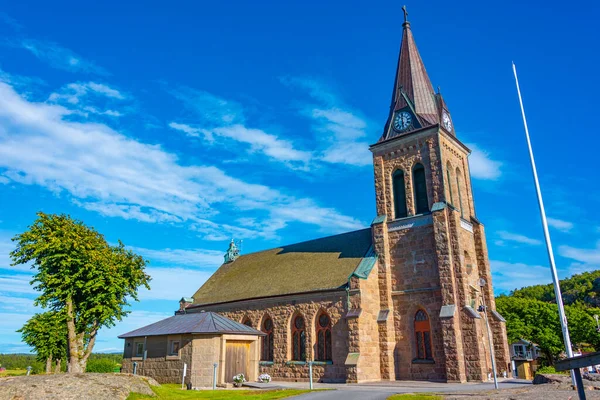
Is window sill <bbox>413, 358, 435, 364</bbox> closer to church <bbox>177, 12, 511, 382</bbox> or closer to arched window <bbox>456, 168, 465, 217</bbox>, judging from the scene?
church <bbox>177, 12, 511, 382</bbox>

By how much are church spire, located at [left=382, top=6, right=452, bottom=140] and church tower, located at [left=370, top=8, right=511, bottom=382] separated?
8 centimetres

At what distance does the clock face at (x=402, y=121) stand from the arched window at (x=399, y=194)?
3.28m

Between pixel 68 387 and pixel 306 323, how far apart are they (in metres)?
20.1

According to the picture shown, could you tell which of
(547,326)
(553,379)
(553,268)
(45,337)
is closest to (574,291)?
(547,326)

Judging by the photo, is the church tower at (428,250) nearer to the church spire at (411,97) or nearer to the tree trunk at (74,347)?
the church spire at (411,97)

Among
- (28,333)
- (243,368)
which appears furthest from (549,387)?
(28,333)

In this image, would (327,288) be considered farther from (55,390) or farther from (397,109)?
(55,390)

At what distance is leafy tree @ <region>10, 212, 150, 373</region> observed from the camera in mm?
30016

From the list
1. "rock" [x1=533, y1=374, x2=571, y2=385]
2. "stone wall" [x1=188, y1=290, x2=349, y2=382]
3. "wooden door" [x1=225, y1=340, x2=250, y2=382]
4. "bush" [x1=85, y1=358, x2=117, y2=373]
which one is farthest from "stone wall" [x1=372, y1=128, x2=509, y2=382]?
"bush" [x1=85, y1=358, x2=117, y2=373]

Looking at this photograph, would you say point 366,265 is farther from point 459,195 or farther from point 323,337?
point 459,195

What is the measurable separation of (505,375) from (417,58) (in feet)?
79.6

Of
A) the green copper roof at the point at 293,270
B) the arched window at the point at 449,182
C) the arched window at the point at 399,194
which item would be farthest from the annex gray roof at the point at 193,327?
the arched window at the point at 449,182

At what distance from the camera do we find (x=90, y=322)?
107 feet

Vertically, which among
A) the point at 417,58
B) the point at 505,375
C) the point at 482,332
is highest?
the point at 417,58
